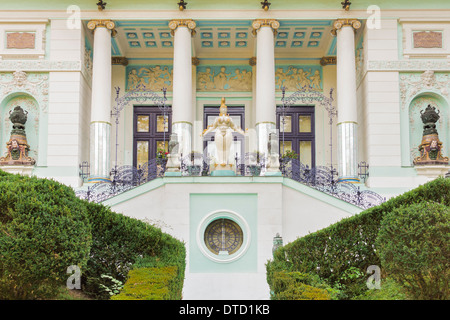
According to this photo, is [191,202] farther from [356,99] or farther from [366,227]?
[356,99]

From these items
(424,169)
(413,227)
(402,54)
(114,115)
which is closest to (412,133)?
(424,169)

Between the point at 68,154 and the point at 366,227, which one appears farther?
the point at 68,154

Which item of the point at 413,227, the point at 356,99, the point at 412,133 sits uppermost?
the point at 356,99

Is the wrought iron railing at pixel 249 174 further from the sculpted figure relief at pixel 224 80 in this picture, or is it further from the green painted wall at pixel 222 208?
the sculpted figure relief at pixel 224 80

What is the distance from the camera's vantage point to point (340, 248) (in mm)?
10797

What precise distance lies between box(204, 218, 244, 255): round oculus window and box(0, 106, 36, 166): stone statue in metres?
9.47

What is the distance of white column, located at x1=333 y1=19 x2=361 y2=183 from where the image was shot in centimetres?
2222

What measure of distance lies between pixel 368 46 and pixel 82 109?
12.1 metres

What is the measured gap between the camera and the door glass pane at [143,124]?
27.5 m

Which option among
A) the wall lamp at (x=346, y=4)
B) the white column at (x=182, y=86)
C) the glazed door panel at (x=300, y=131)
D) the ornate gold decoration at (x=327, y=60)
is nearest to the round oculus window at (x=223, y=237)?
the white column at (x=182, y=86)

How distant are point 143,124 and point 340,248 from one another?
18195 millimetres

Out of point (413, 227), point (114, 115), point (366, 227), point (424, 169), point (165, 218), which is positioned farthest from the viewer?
point (114, 115)

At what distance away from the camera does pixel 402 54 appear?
23.3 meters

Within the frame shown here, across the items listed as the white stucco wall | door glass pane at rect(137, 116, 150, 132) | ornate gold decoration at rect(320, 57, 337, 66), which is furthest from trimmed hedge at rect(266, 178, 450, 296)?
ornate gold decoration at rect(320, 57, 337, 66)
